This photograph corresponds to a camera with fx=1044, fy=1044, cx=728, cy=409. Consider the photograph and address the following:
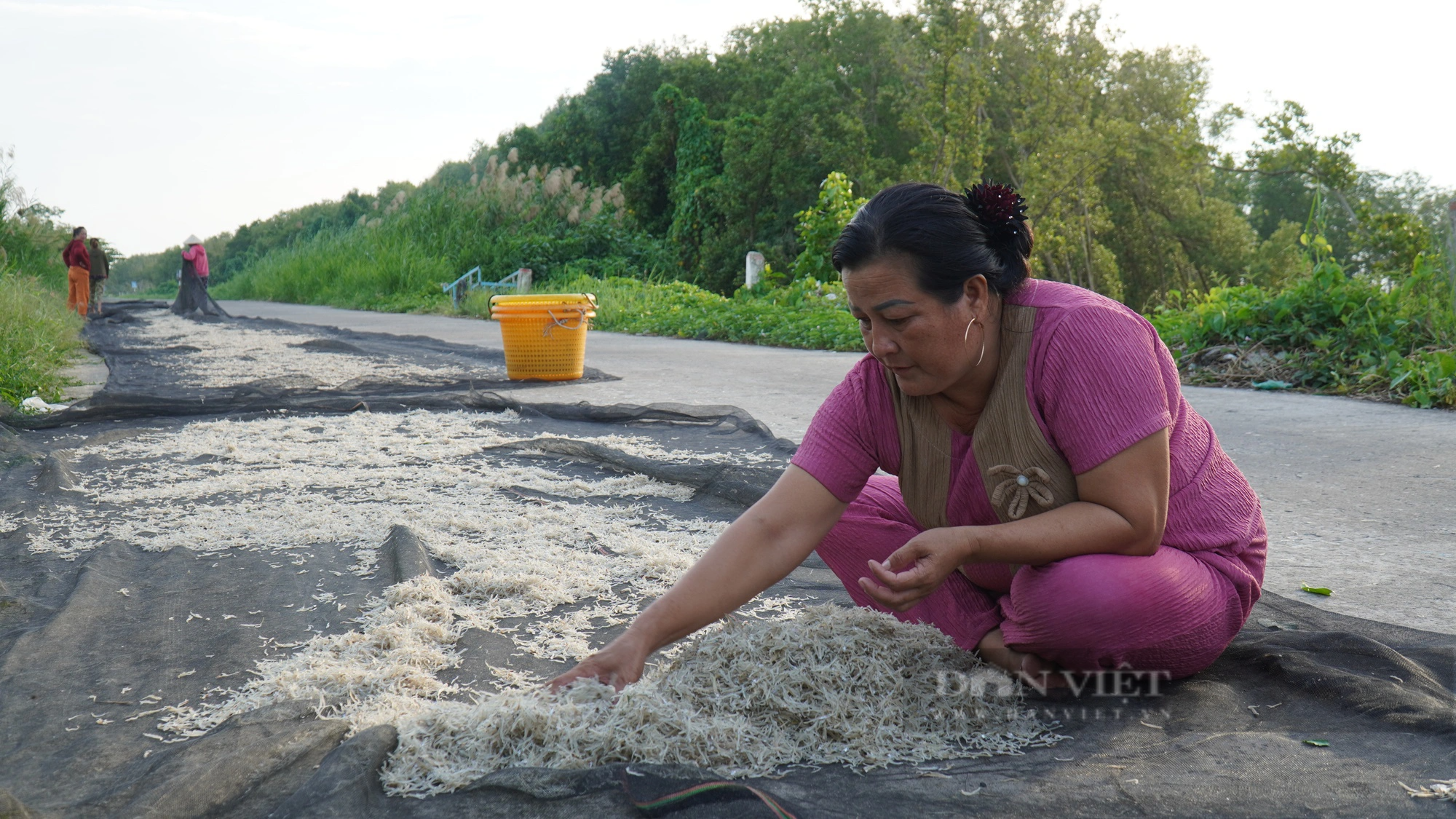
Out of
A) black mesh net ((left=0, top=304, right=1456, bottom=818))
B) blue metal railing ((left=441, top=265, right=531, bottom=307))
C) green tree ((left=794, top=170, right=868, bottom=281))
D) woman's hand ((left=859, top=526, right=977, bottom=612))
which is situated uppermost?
green tree ((left=794, top=170, right=868, bottom=281))

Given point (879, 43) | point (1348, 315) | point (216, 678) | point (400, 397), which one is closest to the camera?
point (216, 678)

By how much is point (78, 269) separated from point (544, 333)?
1122cm

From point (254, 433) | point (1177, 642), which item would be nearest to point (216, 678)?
point (1177, 642)

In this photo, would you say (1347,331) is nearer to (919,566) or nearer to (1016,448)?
(1016,448)

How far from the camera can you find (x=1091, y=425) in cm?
165

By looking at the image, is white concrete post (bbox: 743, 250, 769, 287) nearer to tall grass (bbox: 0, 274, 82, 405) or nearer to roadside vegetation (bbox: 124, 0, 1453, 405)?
roadside vegetation (bbox: 124, 0, 1453, 405)

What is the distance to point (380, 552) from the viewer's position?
278cm

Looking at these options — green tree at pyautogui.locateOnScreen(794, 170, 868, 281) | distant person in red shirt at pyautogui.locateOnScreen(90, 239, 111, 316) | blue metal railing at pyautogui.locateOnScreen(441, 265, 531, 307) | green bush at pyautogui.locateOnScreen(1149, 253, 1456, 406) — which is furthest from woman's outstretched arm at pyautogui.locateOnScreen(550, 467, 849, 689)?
distant person in red shirt at pyautogui.locateOnScreen(90, 239, 111, 316)

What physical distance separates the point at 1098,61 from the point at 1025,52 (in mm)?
1881

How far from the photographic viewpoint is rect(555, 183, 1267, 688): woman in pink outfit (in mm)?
1643

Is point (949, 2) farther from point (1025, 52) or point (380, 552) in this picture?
point (380, 552)

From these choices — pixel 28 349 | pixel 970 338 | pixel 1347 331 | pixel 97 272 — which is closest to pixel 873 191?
pixel 97 272

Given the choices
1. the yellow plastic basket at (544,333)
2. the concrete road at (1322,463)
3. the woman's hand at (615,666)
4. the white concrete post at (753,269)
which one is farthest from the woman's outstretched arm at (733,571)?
the white concrete post at (753,269)

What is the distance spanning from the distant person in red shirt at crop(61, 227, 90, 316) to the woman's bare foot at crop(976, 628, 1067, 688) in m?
15.8
